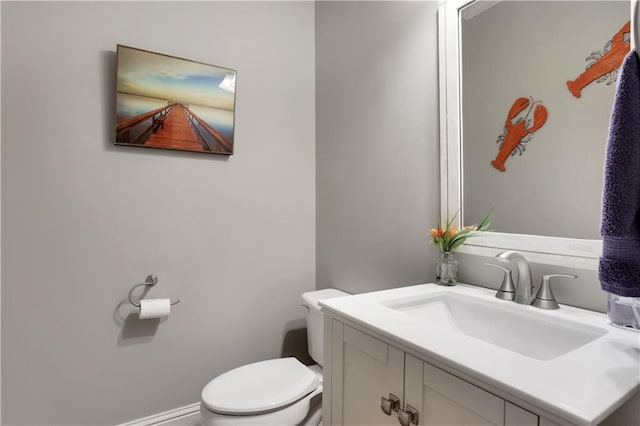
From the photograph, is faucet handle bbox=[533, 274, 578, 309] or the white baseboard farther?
the white baseboard

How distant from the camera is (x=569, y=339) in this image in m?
0.79

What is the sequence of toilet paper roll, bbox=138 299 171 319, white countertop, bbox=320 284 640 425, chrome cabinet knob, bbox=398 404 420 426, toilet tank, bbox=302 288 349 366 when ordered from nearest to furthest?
1. white countertop, bbox=320 284 640 425
2. chrome cabinet knob, bbox=398 404 420 426
3. toilet paper roll, bbox=138 299 171 319
4. toilet tank, bbox=302 288 349 366


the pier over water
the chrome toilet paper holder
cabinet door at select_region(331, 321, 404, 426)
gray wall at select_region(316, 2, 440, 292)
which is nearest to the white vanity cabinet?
cabinet door at select_region(331, 321, 404, 426)

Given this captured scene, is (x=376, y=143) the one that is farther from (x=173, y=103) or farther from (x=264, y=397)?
(x=264, y=397)

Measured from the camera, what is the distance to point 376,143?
5.19 feet

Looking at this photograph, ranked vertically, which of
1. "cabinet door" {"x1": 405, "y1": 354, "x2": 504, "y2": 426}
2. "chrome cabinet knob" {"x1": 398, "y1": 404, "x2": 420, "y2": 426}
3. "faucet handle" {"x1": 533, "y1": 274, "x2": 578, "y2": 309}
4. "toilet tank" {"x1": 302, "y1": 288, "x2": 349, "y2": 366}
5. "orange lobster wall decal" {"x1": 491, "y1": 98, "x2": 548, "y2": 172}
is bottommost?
"toilet tank" {"x1": 302, "y1": 288, "x2": 349, "y2": 366}

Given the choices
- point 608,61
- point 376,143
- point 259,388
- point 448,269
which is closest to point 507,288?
point 448,269

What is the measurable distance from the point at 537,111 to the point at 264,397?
4.41 feet

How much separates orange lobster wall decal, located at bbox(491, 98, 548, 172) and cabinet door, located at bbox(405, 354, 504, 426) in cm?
77

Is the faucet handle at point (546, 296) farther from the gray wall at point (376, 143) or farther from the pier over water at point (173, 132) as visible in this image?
the pier over water at point (173, 132)

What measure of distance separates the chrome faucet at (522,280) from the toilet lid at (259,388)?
84 centimetres

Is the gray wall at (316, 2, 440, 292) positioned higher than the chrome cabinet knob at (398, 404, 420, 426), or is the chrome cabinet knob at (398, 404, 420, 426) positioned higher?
the gray wall at (316, 2, 440, 292)

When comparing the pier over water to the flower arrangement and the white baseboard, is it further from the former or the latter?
the white baseboard

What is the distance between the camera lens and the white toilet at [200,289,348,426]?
1.16 meters
